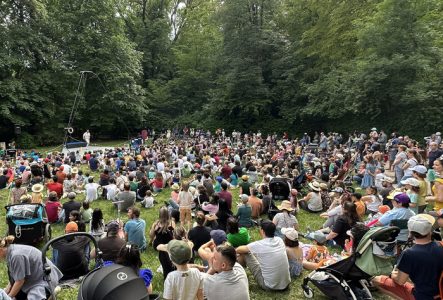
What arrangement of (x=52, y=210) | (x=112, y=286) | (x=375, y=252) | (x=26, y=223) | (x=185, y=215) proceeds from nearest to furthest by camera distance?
(x=112, y=286) → (x=375, y=252) → (x=26, y=223) → (x=185, y=215) → (x=52, y=210)

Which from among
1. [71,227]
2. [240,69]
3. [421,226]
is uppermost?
[240,69]

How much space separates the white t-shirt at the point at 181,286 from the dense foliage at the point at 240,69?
20.4 m

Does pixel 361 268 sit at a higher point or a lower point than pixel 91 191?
higher

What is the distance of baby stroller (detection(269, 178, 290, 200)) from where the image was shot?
11508 millimetres

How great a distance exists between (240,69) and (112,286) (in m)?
29.2

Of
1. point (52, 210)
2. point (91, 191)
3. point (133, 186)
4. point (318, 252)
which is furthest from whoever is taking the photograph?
point (133, 186)

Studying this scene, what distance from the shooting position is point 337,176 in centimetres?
1242

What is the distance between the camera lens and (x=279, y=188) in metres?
11.6

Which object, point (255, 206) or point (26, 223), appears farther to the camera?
point (255, 206)

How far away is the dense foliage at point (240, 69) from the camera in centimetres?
2170

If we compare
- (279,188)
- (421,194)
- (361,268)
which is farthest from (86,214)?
(421,194)

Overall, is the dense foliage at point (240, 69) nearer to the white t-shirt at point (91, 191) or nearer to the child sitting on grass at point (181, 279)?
the white t-shirt at point (91, 191)

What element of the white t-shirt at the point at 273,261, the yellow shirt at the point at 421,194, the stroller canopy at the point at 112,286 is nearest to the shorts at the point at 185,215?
the white t-shirt at the point at 273,261

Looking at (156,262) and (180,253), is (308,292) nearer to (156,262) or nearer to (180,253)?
(180,253)
